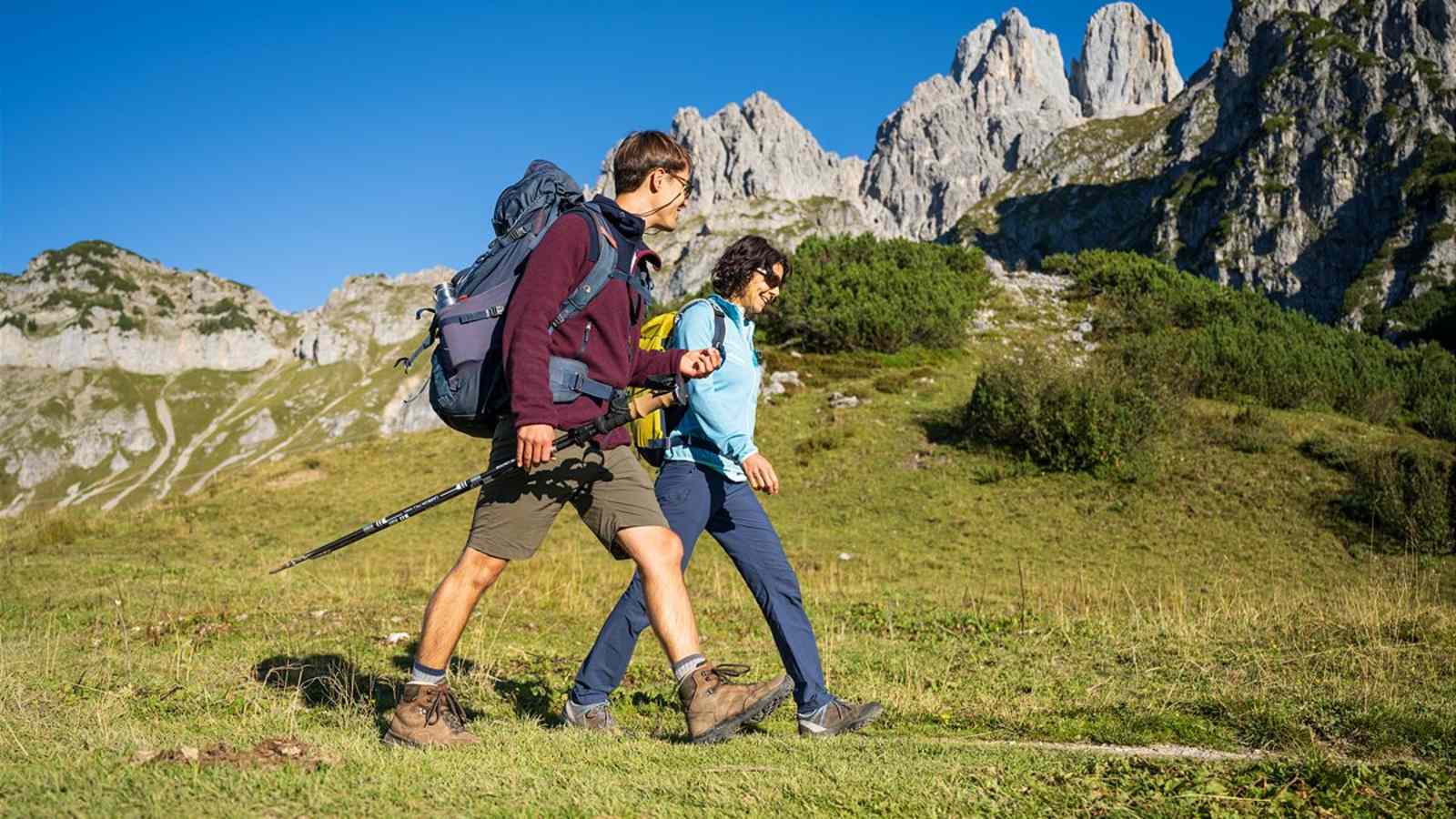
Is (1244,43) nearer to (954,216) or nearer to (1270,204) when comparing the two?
(1270,204)

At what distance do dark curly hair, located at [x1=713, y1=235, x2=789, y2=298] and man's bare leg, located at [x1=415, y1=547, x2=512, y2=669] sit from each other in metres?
2.06

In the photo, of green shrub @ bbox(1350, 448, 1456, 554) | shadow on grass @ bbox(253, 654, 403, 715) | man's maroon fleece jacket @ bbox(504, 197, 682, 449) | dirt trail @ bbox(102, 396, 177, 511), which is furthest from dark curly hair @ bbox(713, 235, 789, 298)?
dirt trail @ bbox(102, 396, 177, 511)

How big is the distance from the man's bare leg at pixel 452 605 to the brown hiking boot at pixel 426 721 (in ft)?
0.38

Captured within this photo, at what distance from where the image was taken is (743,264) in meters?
4.91

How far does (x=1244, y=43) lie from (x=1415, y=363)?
12779cm

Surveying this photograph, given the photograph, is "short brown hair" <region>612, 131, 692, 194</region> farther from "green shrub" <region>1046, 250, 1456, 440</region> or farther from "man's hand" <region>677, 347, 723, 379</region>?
"green shrub" <region>1046, 250, 1456, 440</region>

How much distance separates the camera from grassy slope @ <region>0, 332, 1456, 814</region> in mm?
2750

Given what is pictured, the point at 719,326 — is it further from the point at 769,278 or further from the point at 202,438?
the point at 202,438

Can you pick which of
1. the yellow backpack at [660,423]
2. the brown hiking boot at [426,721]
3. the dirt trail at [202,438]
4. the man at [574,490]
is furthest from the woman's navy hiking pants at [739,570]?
the dirt trail at [202,438]

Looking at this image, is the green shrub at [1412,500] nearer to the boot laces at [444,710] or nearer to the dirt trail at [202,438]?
the boot laces at [444,710]

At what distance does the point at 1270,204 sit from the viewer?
98.4 metres

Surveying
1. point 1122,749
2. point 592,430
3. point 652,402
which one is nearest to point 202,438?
point 652,402

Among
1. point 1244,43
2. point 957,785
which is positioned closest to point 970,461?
point 957,785

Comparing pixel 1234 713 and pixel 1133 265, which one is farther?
pixel 1133 265
